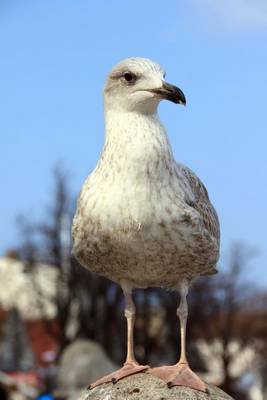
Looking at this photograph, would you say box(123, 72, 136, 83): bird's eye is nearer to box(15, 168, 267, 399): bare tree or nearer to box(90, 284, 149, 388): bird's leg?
box(90, 284, 149, 388): bird's leg

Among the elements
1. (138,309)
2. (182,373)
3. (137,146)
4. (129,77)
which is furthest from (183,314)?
(138,309)

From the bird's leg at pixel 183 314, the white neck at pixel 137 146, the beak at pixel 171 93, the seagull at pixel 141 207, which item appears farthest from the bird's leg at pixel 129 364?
the beak at pixel 171 93

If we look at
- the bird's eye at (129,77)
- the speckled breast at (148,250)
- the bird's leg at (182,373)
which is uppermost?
the bird's eye at (129,77)

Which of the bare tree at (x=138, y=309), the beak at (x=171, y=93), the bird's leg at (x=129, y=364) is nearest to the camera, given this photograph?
the beak at (x=171, y=93)

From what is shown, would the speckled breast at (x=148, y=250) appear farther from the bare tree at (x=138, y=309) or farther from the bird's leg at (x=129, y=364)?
the bare tree at (x=138, y=309)

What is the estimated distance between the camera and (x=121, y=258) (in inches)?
286

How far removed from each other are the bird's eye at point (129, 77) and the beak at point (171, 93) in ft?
0.63

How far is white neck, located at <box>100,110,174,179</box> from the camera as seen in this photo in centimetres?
716

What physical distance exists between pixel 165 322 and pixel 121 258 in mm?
46498

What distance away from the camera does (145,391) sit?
23.8 feet

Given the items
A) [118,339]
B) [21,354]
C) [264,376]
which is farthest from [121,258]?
[21,354]

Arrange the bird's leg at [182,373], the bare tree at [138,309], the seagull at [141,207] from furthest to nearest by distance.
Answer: the bare tree at [138,309] → the bird's leg at [182,373] → the seagull at [141,207]

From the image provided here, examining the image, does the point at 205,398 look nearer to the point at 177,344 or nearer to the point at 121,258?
the point at 121,258

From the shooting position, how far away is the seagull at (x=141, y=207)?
710 centimetres
